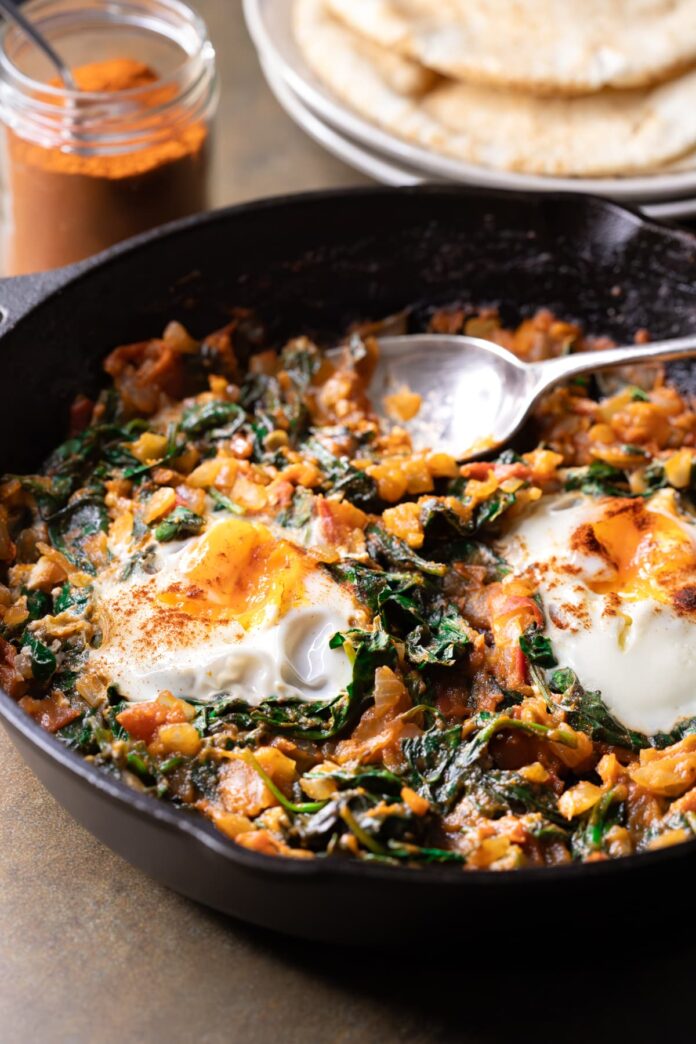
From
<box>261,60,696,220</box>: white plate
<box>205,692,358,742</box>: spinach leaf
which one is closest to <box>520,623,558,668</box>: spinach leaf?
<box>205,692,358,742</box>: spinach leaf

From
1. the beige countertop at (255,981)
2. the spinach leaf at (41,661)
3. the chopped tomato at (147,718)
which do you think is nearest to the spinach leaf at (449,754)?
the beige countertop at (255,981)

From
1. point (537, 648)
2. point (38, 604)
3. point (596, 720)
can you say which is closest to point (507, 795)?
point (596, 720)

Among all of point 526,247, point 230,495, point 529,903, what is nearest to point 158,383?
point 230,495

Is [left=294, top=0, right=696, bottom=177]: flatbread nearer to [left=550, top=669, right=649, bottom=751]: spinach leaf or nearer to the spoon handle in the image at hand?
the spoon handle

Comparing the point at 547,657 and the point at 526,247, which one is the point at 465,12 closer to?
the point at 526,247

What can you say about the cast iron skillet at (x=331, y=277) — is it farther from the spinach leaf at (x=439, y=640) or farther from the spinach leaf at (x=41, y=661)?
the spinach leaf at (x=439, y=640)

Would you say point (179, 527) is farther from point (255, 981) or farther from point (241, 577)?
point (255, 981)
